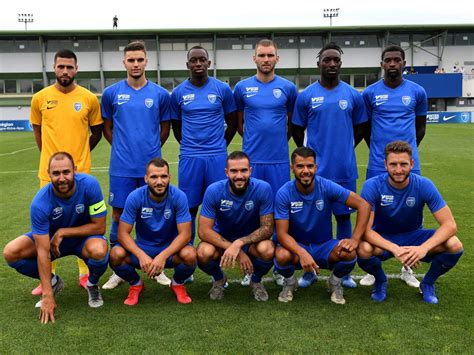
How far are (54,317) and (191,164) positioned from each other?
1.74 metres

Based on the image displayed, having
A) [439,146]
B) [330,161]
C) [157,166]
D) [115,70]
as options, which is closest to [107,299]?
[157,166]

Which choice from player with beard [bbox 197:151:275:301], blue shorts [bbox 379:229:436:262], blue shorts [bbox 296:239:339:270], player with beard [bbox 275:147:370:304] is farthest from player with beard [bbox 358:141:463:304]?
player with beard [bbox 197:151:275:301]

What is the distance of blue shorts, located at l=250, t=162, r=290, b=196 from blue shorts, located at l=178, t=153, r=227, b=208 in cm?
31

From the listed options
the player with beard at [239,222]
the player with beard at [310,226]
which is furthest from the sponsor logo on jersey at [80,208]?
the player with beard at [310,226]

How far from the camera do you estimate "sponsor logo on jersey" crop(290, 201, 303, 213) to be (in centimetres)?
384

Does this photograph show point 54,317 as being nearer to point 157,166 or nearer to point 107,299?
point 107,299

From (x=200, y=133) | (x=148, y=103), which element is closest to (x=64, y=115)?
(x=148, y=103)

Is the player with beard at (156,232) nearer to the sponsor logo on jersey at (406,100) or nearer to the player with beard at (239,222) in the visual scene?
the player with beard at (239,222)

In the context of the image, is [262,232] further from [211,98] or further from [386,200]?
[211,98]

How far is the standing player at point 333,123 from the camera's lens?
4277mm

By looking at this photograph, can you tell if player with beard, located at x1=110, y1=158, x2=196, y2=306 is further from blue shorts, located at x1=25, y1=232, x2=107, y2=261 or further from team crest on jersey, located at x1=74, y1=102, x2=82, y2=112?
team crest on jersey, located at x1=74, y1=102, x2=82, y2=112

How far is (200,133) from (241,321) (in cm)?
179

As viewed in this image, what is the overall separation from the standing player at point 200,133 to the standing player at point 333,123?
794mm

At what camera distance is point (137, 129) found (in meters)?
4.38
